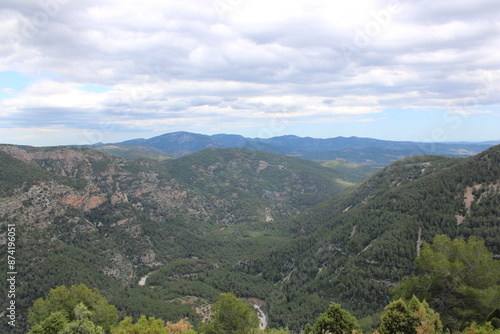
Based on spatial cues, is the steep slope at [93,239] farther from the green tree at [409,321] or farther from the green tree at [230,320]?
the green tree at [409,321]

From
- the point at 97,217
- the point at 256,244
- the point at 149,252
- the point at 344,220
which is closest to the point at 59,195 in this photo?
the point at 97,217

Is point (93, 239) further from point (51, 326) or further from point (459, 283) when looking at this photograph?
point (459, 283)

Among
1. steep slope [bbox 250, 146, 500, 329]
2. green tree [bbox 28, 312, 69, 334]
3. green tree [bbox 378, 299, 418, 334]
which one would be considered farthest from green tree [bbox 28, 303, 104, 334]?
steep slope [bbox 250, 146, 500, 329]

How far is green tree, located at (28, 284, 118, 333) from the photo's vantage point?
53500mm

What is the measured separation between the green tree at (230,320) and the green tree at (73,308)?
1961 cm

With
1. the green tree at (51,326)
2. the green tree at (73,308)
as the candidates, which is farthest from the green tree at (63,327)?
the green tree at (73,308)

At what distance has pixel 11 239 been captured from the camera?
89.5 meters

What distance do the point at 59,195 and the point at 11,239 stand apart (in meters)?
44.5

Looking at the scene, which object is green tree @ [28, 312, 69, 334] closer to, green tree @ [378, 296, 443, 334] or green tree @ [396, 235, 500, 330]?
green tree @ [378, 296, 443, 334]

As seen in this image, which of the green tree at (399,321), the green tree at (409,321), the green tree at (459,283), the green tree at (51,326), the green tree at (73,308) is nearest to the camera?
the green tree at (409,321)

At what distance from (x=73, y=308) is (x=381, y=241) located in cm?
9597

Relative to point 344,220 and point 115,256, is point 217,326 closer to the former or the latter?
point 115,256

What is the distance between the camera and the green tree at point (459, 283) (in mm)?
40500

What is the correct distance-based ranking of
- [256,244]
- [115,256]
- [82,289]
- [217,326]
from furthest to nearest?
[256,244] → [115,256] → [82,289] → [217,326]
